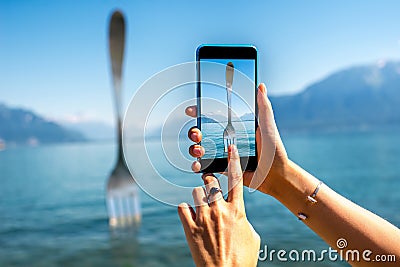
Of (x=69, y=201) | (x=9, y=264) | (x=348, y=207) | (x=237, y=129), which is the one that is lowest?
(x=69, y=201)

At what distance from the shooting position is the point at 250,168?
1049 mm

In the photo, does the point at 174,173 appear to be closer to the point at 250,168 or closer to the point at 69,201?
the point at 250,168

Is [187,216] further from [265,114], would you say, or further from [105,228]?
[105,228]

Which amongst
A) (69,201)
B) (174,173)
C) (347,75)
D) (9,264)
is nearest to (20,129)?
(347,75)

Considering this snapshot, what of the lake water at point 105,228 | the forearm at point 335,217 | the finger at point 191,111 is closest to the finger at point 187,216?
the lake water at point 105,228

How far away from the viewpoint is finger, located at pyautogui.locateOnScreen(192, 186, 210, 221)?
2.64 feet

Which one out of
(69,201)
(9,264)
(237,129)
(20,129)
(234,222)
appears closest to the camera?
(234,222)

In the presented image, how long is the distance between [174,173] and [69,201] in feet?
31.2

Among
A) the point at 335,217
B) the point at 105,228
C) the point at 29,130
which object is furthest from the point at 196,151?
the point at 29,130

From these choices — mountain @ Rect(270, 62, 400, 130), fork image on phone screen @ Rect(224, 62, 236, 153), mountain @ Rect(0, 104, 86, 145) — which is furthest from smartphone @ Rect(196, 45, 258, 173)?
mountain @ Rect(270, 62, 400, 130)

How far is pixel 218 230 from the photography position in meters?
0.80

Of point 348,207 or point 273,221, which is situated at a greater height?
point 348,207

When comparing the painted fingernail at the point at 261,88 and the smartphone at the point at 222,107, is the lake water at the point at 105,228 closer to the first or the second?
the smartphone at the point at 222,107

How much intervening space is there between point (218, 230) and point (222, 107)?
0.31 m
